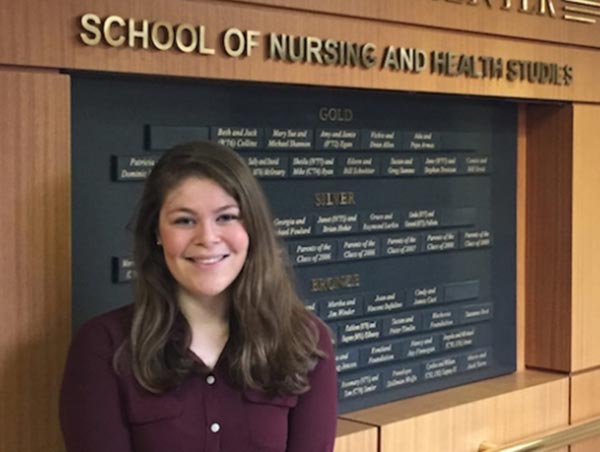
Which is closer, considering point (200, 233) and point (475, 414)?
point (200, 233)

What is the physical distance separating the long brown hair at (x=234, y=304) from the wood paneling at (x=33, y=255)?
0.63ft

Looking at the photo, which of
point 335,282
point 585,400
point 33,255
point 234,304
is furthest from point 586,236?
point 33,255

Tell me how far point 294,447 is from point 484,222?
141 centimetres

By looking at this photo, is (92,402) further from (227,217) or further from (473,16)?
(473,16)

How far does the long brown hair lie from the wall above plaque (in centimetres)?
27

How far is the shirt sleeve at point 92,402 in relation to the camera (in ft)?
7.02

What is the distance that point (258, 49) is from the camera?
268cm

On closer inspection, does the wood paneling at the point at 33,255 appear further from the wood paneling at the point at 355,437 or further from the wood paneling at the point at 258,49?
the wood paneling at the point at 355,437

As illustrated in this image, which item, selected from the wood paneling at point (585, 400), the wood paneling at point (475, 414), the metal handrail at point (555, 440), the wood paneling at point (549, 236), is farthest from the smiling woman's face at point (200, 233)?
the wood paneling at point (585, 400)

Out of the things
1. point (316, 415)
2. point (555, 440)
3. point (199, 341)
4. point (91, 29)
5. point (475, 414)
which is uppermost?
point (91, 29)

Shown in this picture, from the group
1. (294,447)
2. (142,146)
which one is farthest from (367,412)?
(142,146)

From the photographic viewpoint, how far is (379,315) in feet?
10.5

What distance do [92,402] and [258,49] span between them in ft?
3.07

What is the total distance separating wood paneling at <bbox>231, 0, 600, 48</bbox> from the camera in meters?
2.87
